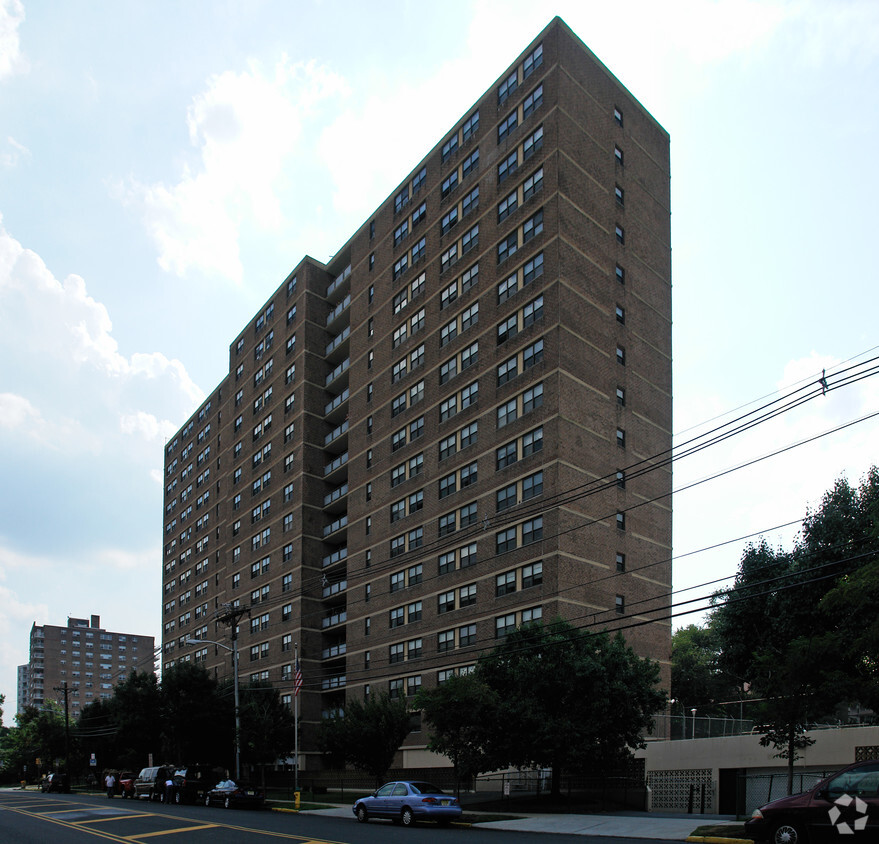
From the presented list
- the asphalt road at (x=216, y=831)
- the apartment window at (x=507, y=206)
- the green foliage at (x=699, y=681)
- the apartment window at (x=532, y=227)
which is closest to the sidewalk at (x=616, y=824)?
the asphalt road at (x=216, y=831)

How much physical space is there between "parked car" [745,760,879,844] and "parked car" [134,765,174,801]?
3844cm

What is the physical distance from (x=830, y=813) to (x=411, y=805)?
17.0 metres

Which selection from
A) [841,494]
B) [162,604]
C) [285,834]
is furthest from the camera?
[162,604]

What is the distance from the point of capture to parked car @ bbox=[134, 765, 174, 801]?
156 feet

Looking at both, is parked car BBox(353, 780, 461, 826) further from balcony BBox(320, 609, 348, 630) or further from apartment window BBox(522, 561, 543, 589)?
balcony BBox(320, 609, 348, 630)

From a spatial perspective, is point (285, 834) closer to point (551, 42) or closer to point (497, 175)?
point (497, 175)

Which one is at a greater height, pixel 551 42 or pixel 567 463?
pixel 551 42

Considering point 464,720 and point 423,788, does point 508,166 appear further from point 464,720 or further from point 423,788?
point 423,788

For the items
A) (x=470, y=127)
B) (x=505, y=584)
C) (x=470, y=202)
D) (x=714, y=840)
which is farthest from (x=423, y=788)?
(x=470, y=127)

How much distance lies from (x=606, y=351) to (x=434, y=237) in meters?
16.7

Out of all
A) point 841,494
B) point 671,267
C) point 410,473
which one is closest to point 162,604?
point 410,473

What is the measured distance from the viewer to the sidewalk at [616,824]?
22.8 meters

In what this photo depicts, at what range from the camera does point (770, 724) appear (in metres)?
24.3

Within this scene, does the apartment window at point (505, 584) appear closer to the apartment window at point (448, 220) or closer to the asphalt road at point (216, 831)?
the asphalt road at point (216, 831)
